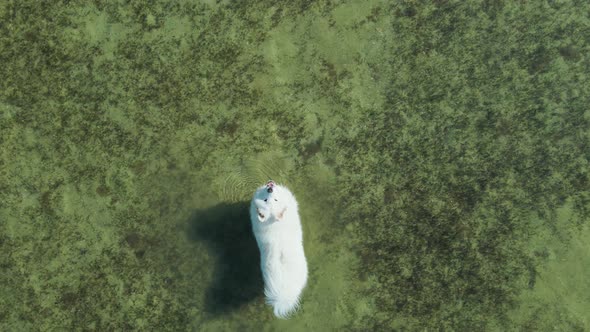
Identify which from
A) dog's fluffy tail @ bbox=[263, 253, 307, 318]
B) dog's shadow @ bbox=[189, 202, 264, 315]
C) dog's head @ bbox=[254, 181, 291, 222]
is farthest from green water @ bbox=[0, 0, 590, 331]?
dog's head @ bbox=[254, 181, 291, 222]

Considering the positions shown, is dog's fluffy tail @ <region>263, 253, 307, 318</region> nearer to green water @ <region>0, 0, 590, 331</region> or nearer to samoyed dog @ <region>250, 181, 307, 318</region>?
samoyed dog @ <region>250, 181, 307, 318</region>

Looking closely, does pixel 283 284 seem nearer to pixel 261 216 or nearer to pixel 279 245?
pixel 279 245

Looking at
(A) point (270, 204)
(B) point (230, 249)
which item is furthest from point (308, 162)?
(B) point (230, 249)

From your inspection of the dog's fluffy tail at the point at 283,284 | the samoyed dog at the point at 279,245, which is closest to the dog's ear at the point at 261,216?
the samoyed dog at the point at 279,245

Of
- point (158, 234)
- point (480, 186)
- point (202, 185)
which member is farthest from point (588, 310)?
point (158, 234)

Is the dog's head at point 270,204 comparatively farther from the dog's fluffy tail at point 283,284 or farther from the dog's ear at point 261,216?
the dog's fluffy tail at point 283,284

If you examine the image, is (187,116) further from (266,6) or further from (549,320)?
(549,320)
